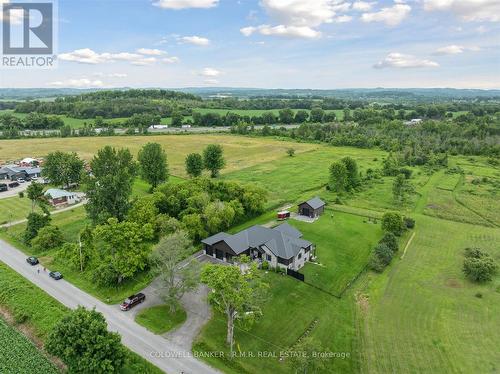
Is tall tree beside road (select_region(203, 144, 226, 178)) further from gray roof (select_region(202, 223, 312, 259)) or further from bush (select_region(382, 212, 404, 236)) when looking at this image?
bush (select_region(382, 212, 404, 236))

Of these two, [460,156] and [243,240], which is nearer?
[243,240]

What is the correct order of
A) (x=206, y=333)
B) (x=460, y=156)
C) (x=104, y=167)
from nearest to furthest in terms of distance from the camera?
1. (x=206, y=333)
2. (x=104, y=167)
3. (x=460, y=156)

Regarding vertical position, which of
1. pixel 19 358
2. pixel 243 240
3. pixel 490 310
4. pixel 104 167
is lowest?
pixel 19 358

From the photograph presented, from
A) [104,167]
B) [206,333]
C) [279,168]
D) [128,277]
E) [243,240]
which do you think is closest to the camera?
[206,333]

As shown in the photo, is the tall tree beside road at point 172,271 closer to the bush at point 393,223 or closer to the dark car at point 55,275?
the dark car at point 55,275

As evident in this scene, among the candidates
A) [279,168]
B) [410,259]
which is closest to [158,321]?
[410,259]

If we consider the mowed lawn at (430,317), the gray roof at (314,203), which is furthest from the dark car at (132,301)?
the gray roof at (314,203)

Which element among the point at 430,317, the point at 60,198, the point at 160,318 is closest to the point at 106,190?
the point at 60,198

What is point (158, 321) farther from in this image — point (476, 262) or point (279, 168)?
point (279, 168)
